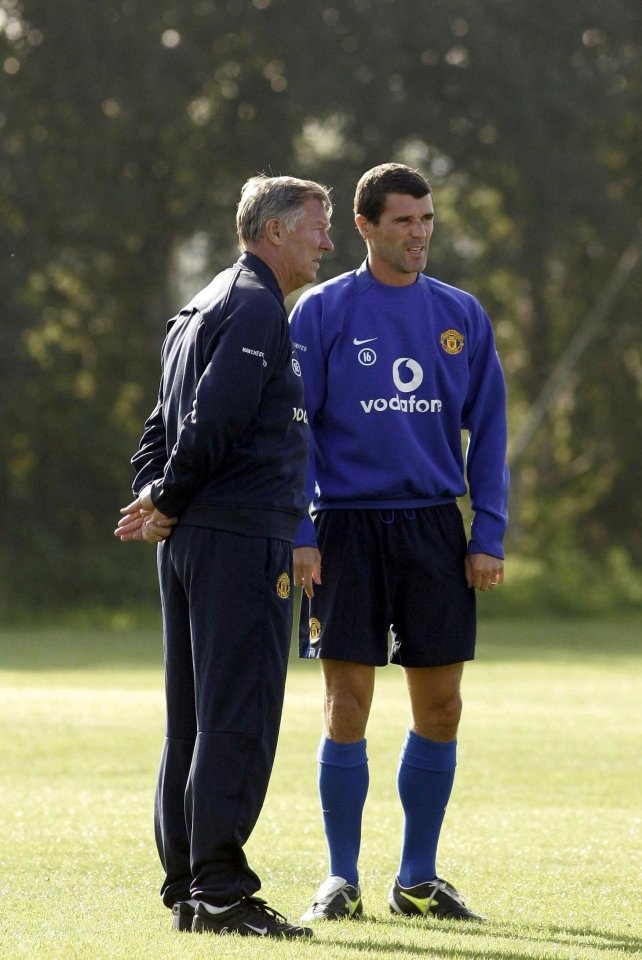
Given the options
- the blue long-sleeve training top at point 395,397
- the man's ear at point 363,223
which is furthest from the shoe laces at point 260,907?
the man's ear at point 363,223

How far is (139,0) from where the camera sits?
989 inches

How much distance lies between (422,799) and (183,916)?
1.02m

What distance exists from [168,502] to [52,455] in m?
23.3

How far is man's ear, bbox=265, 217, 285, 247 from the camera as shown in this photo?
4.69 m

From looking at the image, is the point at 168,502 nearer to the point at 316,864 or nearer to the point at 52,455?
the point at 316,864

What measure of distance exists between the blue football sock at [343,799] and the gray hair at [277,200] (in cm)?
164

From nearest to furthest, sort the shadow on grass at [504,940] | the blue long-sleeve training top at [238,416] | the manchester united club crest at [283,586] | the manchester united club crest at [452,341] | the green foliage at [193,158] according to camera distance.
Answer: the shadow on grass at [504,940]
the blue long-sleeve training top at [238,416]
the manchester united club crest at [283,586]
the manchester united club crest at [452,341]
the green foliage at [193,158]

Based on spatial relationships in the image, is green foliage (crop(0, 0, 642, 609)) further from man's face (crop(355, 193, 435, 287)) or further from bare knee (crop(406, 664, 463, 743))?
bare knee (crop(406, 664, 463, 743))

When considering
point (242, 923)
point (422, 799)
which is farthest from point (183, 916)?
point (422, 799)

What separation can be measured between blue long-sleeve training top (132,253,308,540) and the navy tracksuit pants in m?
0.09

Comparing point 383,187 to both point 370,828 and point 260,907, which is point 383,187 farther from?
point 370,828

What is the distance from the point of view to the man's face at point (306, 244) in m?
4.67

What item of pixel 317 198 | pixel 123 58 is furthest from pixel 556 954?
pixel 123 58

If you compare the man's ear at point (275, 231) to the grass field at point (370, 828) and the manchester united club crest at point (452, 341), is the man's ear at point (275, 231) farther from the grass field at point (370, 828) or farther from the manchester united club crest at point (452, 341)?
the grass field at point (370, 828)
